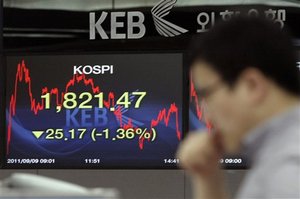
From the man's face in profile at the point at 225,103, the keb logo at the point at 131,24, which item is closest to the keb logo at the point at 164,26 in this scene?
the keb logo at the point at 131,24

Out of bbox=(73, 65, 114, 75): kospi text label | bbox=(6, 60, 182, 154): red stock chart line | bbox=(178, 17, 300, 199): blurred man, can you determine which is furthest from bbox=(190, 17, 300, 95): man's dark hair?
bbox=(73, 65, 114, 75): kospi text label

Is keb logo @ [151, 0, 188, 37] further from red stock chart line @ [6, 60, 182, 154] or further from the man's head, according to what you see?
the man's head

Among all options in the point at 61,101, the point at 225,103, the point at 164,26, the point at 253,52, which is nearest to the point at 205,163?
the point at 225,103

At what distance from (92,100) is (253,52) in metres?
5.37

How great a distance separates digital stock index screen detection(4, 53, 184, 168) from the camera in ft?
22.0

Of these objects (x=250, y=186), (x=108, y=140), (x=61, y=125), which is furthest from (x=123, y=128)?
(x=250, y=186)

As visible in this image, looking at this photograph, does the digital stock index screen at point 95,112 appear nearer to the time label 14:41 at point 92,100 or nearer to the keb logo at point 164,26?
the time label 14:41 at point 92,100

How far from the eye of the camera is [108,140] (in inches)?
266

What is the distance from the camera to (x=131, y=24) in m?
6.77

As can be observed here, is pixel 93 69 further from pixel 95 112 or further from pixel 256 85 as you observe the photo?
pixel 256 85

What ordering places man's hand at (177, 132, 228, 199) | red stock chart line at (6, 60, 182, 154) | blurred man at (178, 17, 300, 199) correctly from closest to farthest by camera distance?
blurred man at (178, 17, 300, 199) → man's hand at (177, 132, 228, 199) → red stock chart line at (6, 60, 182, 154)

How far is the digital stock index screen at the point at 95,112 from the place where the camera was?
22.0ft

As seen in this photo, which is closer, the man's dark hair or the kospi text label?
the man's dark hair

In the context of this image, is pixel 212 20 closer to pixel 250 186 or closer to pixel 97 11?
pixel 97 11
